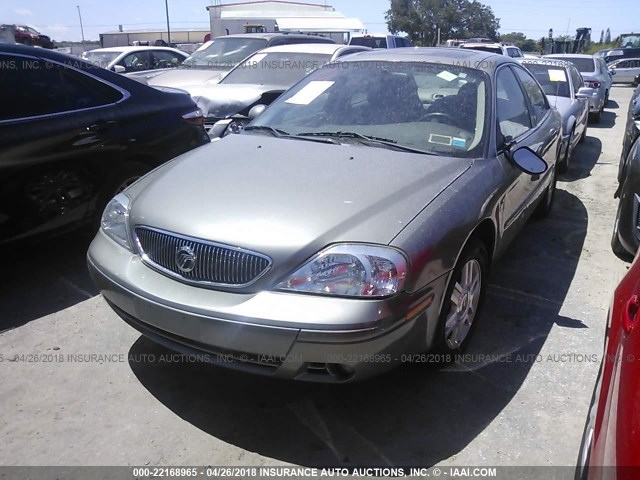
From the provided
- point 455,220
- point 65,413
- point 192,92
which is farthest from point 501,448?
point 192,92

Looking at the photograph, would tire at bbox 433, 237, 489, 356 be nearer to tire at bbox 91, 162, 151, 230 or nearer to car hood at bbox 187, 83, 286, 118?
tire at bbox 91, 162, 151, 230

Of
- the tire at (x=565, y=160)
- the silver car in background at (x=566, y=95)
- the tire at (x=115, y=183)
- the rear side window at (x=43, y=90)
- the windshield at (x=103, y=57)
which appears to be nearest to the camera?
the rear side window at (x=43, y=90)

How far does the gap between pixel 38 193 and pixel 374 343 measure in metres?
2.65

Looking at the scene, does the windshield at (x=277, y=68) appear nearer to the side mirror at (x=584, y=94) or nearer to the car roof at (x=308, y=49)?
the car roof at (x=308, y=49)

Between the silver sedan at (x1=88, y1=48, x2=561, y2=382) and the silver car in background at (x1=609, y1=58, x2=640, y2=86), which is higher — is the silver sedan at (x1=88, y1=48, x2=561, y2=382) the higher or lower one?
the higher one

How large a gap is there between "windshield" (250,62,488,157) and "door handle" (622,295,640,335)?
151 cm

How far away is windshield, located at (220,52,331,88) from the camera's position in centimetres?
788

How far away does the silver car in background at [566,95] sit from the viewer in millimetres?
7113

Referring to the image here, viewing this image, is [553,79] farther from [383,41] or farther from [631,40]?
[631,40]

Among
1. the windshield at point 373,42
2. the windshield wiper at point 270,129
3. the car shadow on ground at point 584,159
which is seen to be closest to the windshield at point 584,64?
the car shadow on ground at point 584,159

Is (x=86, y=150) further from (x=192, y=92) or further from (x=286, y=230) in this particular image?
(x=192, y=92)

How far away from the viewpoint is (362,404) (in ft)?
8.88

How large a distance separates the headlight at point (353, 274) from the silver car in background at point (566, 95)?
529 cm

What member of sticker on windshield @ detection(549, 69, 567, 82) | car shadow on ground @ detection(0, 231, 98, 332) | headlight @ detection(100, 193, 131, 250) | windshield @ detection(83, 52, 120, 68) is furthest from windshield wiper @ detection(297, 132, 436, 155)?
windshield @ detection(83, 52, 120, 68)
